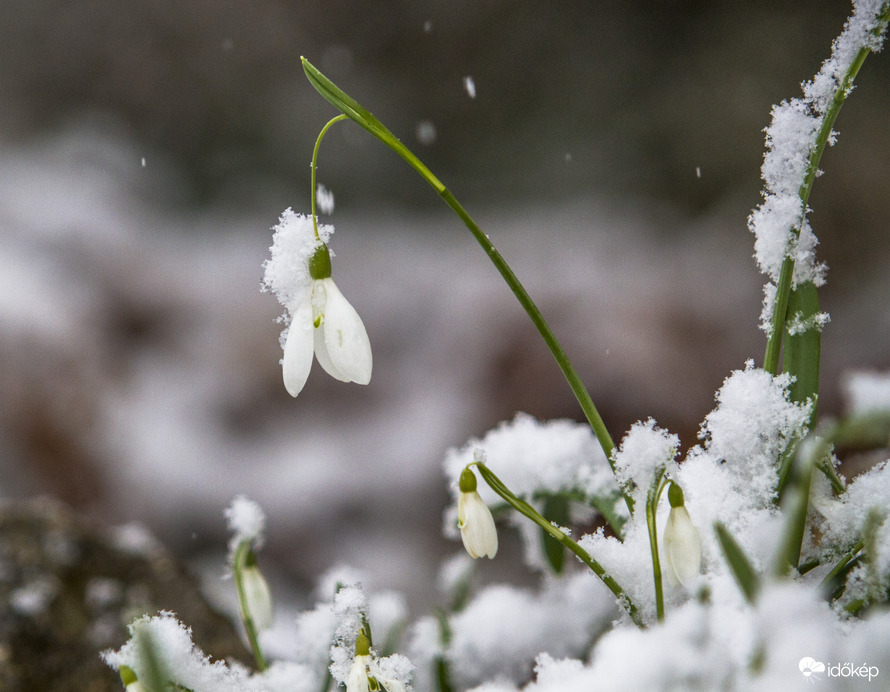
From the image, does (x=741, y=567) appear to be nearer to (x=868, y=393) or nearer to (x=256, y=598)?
(x=868, y=393)

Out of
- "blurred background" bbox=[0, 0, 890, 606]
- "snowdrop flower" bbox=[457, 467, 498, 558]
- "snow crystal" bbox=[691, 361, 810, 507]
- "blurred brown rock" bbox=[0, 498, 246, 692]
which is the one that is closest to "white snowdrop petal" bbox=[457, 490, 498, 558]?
"snowdrop flower" bbox=[457, 467, 498, 558]

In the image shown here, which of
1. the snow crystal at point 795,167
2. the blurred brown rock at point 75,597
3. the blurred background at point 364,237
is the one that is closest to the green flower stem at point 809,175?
the snow crystal at point 795,167

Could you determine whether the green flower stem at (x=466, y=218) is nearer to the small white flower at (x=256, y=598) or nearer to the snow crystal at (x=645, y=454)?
the snow crystal at (x=645, y=454)

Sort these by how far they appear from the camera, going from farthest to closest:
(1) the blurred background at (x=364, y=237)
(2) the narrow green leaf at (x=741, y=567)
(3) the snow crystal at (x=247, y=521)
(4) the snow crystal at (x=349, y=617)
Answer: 1. (1) the blurred background at (x=364, y=237)
2. (3) the snow crystal at (x=247, y=521)
3. (4) the snow crystal at (x=349, y=617)
4. (2) the narrow green leaf at (x=741, y=567)

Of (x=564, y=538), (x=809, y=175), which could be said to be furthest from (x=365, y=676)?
(x=809, y=175)

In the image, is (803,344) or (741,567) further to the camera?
(803,344)

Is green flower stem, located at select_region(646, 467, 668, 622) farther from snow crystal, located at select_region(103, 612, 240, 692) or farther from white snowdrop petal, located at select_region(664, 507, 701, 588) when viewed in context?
snow crystal, located at select_region(103, 612, 240, 692)
